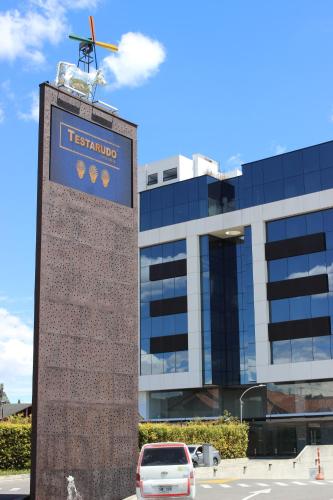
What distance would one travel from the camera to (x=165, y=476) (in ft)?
68.4

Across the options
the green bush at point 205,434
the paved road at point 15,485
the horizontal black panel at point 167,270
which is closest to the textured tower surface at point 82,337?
the paved road at point 15,485

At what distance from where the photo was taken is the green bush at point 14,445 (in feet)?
110

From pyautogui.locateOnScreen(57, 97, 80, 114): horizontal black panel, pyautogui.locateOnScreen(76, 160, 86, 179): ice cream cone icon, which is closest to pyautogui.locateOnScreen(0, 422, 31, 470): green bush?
pyautogui.locateOnScreen(76, 160, 86, 179): ice cream cone icon

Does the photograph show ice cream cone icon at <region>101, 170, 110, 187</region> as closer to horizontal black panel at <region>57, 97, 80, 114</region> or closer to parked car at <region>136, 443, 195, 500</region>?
horizontal black panel at <region>57, 97, 80, 114</region>

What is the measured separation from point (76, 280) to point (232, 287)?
51.4m

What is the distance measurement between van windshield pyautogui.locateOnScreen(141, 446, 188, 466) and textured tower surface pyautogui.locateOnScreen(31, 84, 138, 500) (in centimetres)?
186

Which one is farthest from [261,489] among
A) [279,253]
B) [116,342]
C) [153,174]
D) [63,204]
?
[153,174]

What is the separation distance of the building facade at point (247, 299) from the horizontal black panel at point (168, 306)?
0.10 meters

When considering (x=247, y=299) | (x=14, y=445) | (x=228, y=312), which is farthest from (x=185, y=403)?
(x=14, y=445)

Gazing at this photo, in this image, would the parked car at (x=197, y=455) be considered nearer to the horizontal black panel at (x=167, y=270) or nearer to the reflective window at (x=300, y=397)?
the reflective window at (x=300, y=397)

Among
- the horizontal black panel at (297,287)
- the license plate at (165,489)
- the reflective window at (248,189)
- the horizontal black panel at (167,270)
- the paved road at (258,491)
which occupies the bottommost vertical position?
the paved road at (258,491)

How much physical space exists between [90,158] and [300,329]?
145 ft

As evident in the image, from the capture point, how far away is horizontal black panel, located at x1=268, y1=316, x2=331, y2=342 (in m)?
63.5

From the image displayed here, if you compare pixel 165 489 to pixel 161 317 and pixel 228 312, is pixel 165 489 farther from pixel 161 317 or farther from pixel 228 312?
pixel 161 317
